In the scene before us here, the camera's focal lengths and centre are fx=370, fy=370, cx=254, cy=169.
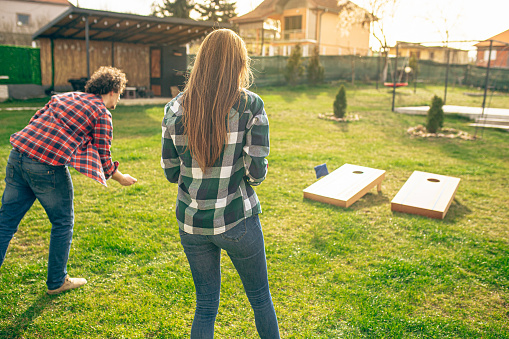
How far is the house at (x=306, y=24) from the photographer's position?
35.4 metres

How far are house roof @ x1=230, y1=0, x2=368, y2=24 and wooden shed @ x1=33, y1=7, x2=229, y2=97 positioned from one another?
58.1 ft

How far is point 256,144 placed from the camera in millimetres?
1840

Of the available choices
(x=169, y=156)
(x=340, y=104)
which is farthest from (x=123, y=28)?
(x=169, y=156)

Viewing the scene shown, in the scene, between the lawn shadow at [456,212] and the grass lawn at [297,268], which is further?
the lawn shadow at [456,212]

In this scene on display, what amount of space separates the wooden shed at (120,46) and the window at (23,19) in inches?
752

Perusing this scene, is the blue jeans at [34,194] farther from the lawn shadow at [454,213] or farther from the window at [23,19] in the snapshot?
the window at [23,19]

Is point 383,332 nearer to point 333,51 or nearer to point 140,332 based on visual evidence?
point 140,332

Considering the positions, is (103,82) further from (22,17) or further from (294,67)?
(22,17)

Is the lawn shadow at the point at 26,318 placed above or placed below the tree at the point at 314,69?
below

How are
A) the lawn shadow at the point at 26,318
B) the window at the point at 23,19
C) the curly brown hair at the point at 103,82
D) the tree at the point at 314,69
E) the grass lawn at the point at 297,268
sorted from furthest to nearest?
the window at the point at 23,19
the tree at the point at 314,69
the curly brown hair at the point at 103,82
the grass lawn at the point at 297,268
the lawn shadow at the point at 26,318

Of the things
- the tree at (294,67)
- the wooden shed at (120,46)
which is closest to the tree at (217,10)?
the tree at (294,67)

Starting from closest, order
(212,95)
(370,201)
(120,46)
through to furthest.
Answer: (212,95) → (370,201) → (120,46)

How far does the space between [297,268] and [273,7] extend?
38540 mm

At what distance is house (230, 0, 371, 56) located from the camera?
35.4 m
